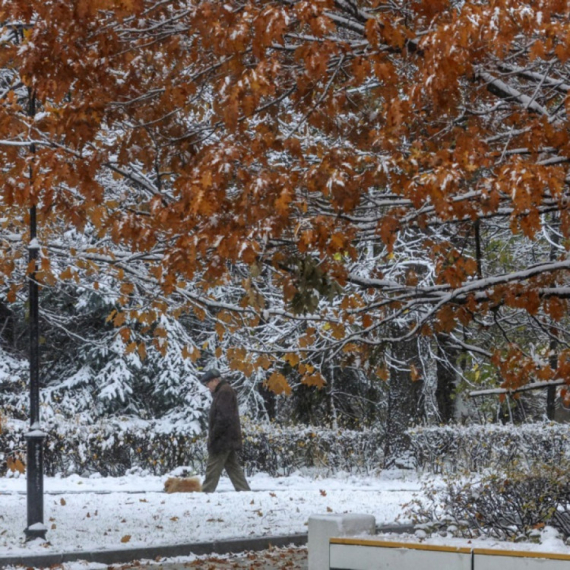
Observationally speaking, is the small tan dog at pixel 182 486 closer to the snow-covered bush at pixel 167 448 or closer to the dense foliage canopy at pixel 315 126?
the snow-covered bush at pixel 167 448

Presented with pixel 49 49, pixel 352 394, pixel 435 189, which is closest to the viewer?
pixel 435 189

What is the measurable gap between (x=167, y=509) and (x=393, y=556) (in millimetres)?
7525

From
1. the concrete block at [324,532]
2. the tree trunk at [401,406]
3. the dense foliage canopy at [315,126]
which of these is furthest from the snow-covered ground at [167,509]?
the dense foliage canopy at [315,126]

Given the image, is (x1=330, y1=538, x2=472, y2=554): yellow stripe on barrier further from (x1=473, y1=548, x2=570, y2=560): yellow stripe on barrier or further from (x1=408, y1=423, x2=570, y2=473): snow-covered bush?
(x1=408, y1=423, x2=570, y2=473): snow-covered bush

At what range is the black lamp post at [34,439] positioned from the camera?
9938 millimetres

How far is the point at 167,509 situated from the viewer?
12.7m

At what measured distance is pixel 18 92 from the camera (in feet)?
39.6

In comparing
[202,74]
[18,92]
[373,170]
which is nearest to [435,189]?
[373,170]

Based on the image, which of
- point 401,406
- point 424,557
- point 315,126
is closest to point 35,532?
point 315,126

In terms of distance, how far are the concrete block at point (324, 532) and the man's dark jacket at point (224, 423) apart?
856 centimetres

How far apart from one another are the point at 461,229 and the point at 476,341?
11346 millimetres

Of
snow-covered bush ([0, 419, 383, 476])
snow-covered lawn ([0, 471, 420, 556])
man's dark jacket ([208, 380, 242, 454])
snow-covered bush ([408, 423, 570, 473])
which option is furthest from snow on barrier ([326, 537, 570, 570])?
snow-covered bush ([0, 419, 383, 476])

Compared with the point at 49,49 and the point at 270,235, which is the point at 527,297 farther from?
the point at 49,49

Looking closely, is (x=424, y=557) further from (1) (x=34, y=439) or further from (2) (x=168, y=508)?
(2) (x=168, y=508)
